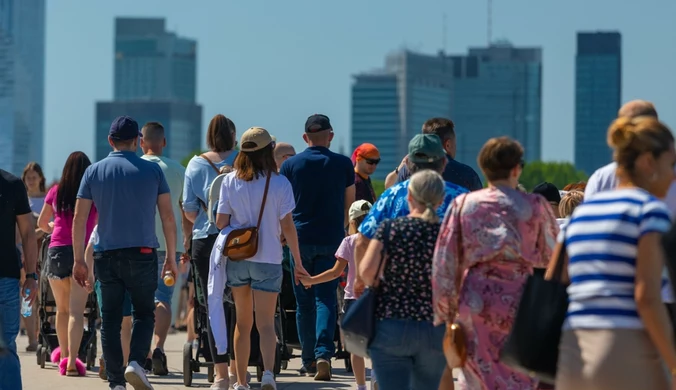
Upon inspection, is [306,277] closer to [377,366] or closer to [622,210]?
[377,366]

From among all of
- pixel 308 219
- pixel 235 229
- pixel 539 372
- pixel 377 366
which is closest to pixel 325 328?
pixel 308 219

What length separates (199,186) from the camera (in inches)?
430

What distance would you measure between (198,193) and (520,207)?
15.3 ft

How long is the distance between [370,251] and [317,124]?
497cm

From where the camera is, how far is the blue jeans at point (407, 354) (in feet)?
22.4

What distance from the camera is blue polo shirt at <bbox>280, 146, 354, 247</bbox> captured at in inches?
459

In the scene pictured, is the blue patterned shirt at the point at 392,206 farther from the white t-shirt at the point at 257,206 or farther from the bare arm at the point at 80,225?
the bare arm at the point at 80,225

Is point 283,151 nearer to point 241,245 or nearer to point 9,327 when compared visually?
point 241,245

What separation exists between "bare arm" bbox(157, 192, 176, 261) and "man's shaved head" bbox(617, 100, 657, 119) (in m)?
4.02

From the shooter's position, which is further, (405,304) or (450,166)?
(450,166)

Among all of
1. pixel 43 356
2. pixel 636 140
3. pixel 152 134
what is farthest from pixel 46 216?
pixel 636 140

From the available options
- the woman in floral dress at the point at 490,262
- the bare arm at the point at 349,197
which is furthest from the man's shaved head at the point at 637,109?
the bare arm at the point at 349,197

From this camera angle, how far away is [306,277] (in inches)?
408

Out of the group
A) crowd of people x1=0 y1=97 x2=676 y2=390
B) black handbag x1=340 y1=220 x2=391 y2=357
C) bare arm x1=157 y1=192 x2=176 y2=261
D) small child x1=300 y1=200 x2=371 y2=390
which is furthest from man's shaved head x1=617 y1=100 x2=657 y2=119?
bare arm x1=157 y1=192 x2=176 y2=261
